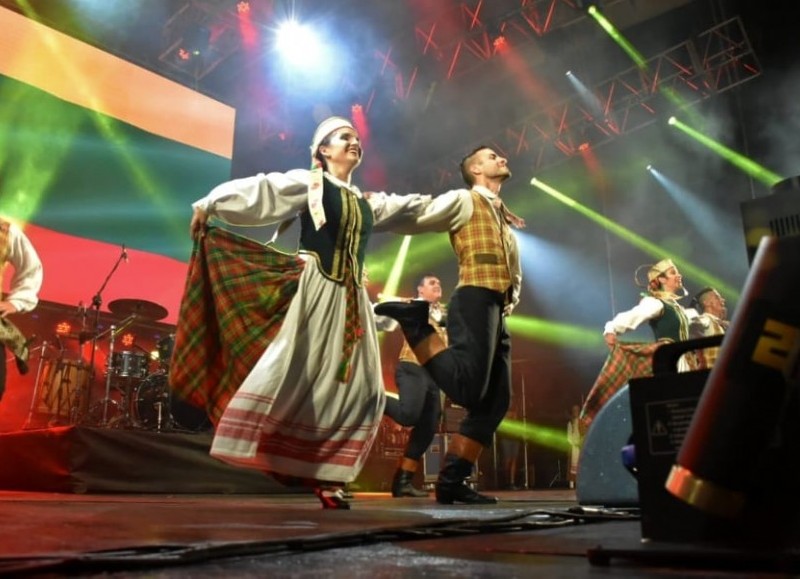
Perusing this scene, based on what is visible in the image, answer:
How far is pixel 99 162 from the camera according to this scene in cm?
639

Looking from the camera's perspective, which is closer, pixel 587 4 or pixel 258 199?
pixel 258 199

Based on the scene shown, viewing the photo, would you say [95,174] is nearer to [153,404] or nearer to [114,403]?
[114,403]

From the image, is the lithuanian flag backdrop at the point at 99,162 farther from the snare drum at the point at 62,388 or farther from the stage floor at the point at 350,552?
the stage floor at the point at 350,552

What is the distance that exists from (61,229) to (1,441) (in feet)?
7.80

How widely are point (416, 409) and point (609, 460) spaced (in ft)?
7.20

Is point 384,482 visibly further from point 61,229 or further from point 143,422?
point 61,229

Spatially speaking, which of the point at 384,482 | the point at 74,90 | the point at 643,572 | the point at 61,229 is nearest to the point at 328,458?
the point at 643,572

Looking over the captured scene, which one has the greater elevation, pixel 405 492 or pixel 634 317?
pixel 634 317

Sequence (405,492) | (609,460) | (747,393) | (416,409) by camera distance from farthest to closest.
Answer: (416,409) < (405,492) < (609,460) < (747,393)

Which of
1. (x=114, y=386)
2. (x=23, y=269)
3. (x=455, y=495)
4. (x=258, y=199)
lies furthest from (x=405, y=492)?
(x=114, y=386)

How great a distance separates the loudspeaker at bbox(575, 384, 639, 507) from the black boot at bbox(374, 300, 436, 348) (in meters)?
0.63

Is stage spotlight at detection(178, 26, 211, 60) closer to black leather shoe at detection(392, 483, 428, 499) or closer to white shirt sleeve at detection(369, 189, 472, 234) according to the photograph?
white shirt sleeve at detection(369, 189, 472, 234)

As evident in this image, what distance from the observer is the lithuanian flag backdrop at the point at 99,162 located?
19.2 feet

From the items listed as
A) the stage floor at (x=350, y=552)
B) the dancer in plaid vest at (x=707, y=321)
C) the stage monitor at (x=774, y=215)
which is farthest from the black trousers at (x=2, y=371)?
the dancer in plaid vest at (x=707, y=321)
